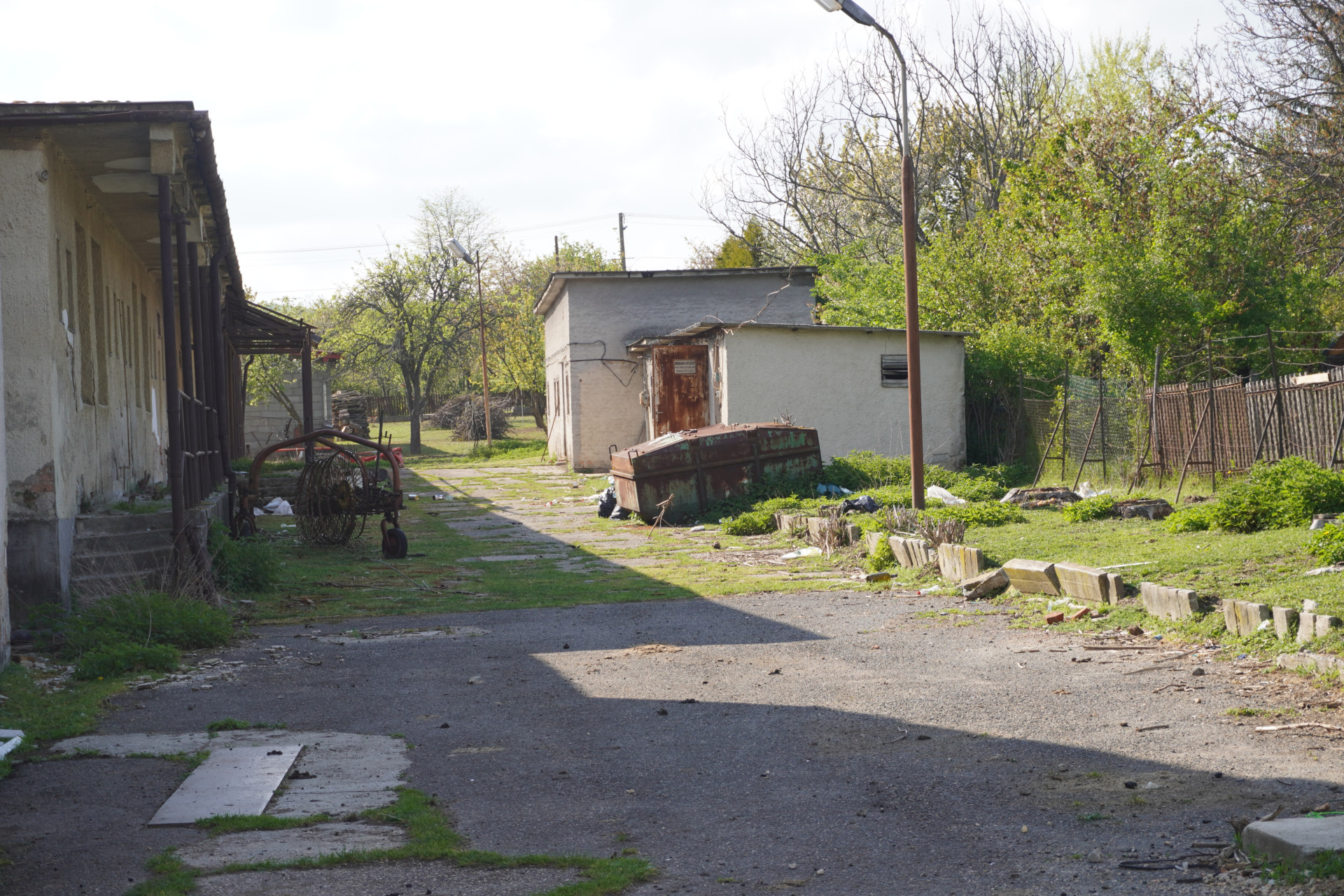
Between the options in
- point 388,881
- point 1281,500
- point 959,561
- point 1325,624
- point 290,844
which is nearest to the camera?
point 388,881

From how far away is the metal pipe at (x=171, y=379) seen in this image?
9.61 metres

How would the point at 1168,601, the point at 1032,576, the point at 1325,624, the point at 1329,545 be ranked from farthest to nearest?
the point at 1032,576 < the point at 1329,545 < the point at 1168,601 < the point at 1325,624

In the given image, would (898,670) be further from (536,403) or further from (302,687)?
(536,403)

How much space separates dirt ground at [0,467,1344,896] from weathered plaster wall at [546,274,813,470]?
22025mm

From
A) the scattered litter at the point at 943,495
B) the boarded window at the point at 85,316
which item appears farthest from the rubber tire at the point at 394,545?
the scattered litter at the point at 943,495

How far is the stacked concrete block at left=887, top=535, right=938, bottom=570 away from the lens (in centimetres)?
1104

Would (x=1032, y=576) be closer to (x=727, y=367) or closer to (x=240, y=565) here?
(x=240, y=565)

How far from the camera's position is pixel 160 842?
Answer: 168 inches

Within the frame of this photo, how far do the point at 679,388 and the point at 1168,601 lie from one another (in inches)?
746

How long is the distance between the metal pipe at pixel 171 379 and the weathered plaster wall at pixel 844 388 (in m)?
13.7

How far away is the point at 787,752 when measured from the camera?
17.7 ft

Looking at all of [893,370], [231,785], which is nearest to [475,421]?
[893,370]

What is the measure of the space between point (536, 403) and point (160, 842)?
5160 centimetres

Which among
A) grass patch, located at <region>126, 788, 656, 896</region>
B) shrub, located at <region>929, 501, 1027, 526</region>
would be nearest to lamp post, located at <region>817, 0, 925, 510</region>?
shrub, located at <region>929, 501, 1027, 526</region>
